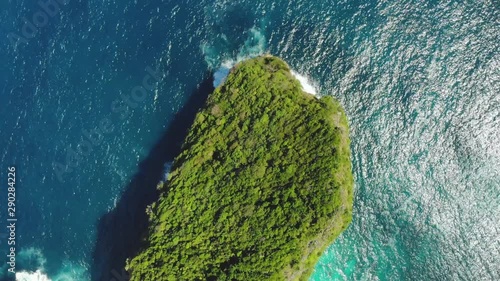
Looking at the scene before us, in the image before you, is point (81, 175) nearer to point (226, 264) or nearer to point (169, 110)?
point (169, 110)

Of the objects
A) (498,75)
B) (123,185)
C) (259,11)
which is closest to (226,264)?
(123,185)

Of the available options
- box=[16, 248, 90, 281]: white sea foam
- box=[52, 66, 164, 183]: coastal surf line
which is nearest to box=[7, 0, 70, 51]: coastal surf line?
box=[52, 66, 164, 183]: coastal surf line

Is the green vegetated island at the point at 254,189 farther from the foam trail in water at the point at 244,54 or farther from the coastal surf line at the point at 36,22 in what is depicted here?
the coastal surf line at the point at 36,22

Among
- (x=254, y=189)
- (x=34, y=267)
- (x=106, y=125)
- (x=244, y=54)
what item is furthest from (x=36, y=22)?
(x=254, y=189)

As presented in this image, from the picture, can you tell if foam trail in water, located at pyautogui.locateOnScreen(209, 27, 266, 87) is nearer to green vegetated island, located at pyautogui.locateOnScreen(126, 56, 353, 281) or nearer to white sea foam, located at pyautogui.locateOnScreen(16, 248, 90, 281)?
green vegetated island, located at pyautogui.locateOnScreen(126, 56, 353, 281)

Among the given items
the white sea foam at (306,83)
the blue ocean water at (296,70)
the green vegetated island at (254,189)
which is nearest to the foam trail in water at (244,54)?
the blue ocean water at (296,70)

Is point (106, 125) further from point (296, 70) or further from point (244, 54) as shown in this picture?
point (296, 70)

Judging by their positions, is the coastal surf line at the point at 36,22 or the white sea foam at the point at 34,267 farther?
the coastal surf line at the point at 36,22
